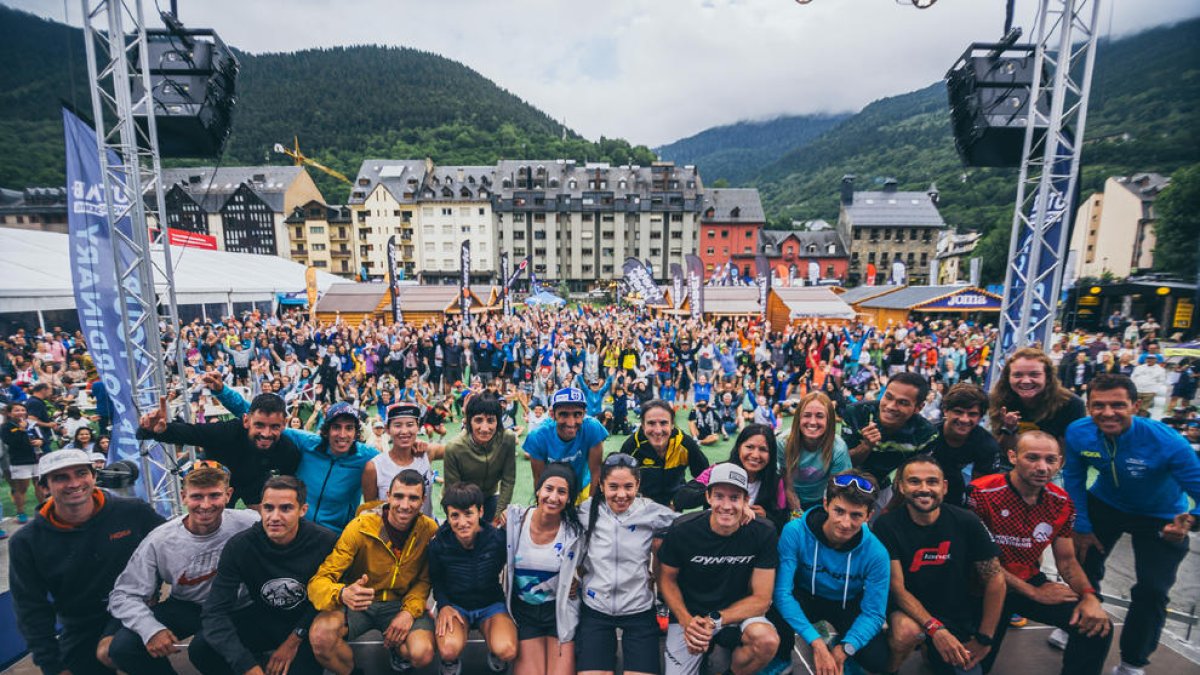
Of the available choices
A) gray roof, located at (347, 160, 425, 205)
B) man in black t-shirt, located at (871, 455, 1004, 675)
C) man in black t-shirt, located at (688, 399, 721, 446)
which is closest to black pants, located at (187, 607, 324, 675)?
man in black t-shirt, located at (871, 455, 1004, 675)

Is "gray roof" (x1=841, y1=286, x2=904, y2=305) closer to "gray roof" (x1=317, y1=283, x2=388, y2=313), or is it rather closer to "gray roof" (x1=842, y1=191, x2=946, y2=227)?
"gray roof" (x1=317, y1=283, x2=388, y2=313)

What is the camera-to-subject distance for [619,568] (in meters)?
3.03

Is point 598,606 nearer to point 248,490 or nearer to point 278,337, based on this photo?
point 248,490

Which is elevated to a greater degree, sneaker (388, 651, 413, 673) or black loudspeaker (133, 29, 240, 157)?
black loudspeaker (133, 29, 240, 157)

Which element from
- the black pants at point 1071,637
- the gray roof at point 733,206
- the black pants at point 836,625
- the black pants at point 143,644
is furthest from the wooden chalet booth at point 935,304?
the gray roof at point 733,206

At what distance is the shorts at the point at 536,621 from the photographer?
307 cm

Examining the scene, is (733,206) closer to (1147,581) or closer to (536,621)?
(1147,581)

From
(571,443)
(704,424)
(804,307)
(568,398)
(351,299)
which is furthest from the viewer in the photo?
(351,299)

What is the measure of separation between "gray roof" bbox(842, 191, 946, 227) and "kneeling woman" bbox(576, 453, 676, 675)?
63.3 meters

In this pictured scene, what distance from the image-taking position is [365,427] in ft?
26.1

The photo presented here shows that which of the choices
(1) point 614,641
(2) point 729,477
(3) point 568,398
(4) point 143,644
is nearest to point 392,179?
(3) point 568,398

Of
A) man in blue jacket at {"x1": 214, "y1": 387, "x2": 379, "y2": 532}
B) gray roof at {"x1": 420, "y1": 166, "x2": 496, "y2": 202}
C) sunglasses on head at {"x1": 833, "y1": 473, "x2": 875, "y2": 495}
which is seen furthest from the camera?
gray roof at {"x1": 420, "y1": 166, "x2": 496, "y2": 202}

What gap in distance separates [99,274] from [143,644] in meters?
4.11

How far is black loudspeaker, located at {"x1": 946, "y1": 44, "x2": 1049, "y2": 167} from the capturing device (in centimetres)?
608
